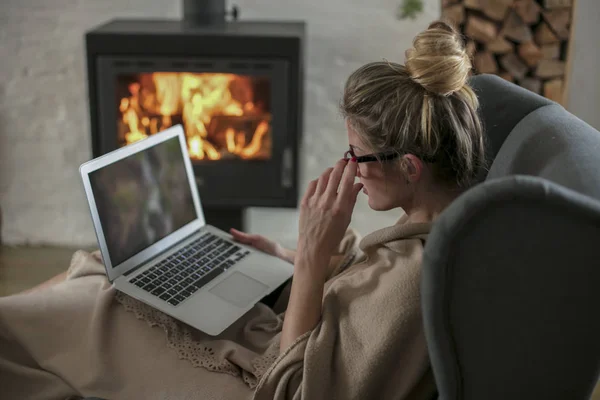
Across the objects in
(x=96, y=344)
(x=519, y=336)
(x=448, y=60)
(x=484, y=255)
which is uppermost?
(x=448, y=60)

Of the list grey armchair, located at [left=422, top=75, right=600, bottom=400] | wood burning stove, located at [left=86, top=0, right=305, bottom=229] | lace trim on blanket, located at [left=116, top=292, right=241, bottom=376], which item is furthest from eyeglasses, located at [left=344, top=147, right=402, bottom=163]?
wood burning stove, located at [left=86, top=0, right=305, bottom=229]

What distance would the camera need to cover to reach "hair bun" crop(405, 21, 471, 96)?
1.23 metres

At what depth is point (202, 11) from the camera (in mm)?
2531

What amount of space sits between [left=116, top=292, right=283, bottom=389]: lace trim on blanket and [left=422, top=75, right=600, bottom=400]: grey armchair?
0.45m

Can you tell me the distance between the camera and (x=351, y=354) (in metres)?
1.17

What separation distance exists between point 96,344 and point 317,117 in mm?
1698

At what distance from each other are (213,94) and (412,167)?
1.40 meters

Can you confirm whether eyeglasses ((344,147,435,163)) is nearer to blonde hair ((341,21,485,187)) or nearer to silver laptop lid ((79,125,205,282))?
blonde hair ((341,21,485,187))

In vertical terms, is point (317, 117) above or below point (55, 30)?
below

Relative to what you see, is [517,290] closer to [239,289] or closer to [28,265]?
[239,289]

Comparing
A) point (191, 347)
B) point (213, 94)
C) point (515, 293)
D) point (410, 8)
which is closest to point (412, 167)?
point (515, 293)

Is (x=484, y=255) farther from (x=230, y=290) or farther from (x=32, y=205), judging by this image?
(x=32, y=205)

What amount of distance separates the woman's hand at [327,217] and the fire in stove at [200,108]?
124 centimetres

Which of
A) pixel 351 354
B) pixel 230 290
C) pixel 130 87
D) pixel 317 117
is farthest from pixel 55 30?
pixel 351 354
